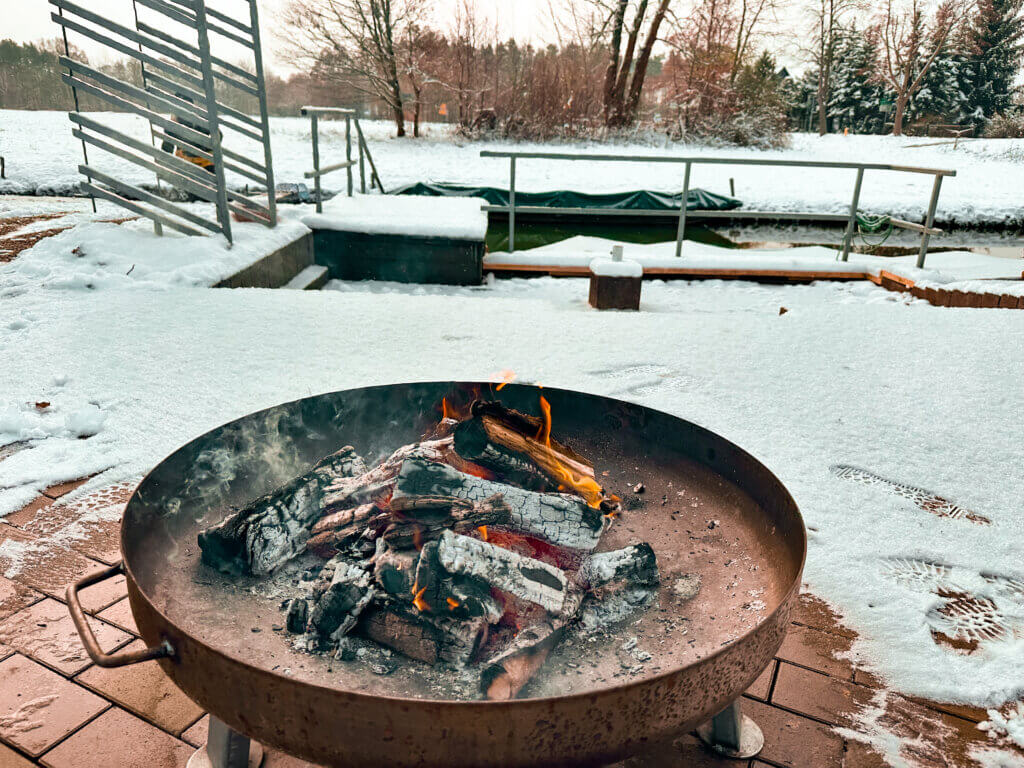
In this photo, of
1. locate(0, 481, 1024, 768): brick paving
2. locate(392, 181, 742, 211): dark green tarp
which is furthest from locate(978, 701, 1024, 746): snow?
locate(392, 181, 742, 211): dark green tarp

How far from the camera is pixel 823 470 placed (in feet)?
8.42

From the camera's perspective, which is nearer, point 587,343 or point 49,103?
point 587,343

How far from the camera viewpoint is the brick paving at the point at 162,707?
4.55 feet

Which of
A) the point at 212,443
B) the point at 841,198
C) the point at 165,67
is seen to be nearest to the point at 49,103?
the point at 165,67

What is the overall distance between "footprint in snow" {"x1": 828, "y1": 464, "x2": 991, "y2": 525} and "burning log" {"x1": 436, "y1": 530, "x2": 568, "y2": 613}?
5.37 feet

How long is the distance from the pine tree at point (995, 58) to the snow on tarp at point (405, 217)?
3223 centimetres

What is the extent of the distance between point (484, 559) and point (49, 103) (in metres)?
27.1

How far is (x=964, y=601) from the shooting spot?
1874 millimetres

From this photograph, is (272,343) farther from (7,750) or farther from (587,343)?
(7,750)

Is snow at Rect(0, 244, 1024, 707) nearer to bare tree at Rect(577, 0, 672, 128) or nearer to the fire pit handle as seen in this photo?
the fire pit handle

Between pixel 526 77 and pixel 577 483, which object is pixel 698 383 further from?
pixel 526 77

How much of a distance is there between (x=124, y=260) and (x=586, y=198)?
274 inches

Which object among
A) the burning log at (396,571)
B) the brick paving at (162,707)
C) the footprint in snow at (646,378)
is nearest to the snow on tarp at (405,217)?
the footprint in snow at (646,378)

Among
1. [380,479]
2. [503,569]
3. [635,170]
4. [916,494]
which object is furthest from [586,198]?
[503,569]
